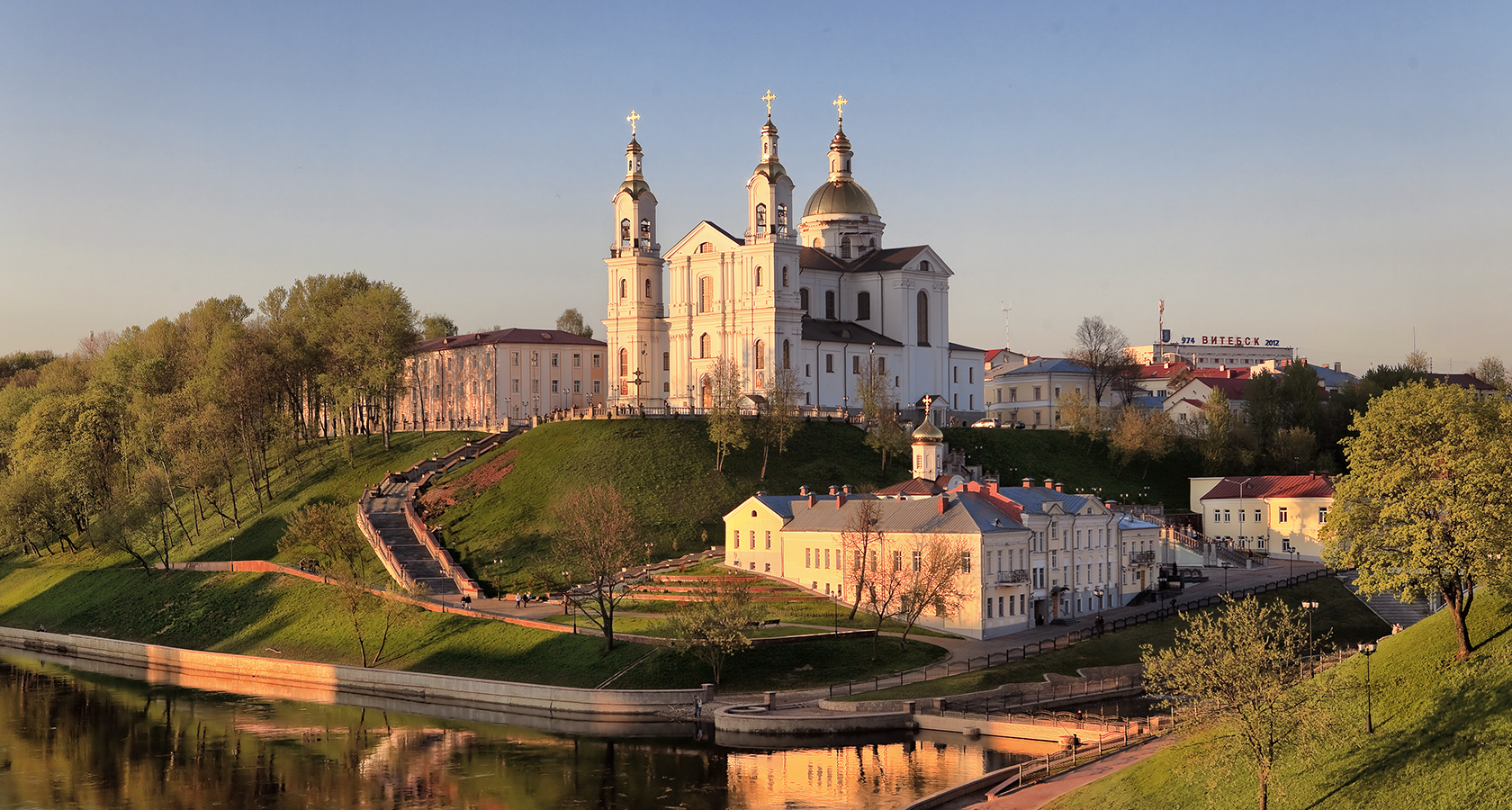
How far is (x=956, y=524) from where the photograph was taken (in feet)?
244

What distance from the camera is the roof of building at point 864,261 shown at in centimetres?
12262

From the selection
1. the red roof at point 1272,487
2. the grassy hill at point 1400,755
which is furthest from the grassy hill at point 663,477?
the grassy hill at point 1400,755

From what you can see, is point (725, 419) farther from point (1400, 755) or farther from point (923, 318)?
point (1400, 755)

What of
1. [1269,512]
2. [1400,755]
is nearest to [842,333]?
[1269,512]

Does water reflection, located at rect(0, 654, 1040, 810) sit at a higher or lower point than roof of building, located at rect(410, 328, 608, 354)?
lower

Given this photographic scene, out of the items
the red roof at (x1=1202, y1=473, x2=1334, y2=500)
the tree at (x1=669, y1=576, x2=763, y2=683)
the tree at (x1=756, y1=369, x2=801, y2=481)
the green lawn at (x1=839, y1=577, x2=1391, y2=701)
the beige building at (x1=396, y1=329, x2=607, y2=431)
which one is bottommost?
the green lawn at (x1=839, y1=577, x2=1391, y2=701)

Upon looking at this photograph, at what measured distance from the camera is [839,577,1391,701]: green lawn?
62.5 metres

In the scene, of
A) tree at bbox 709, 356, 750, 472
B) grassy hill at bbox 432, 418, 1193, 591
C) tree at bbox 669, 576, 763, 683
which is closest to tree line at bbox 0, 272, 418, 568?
grassy hill at bbox 432, 418, 1193, 591

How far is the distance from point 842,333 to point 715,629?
56610mm

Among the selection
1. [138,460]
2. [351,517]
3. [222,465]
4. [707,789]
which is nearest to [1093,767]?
[707,789]

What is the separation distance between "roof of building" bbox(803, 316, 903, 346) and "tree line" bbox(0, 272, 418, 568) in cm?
2933

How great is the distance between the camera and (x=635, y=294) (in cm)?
11750

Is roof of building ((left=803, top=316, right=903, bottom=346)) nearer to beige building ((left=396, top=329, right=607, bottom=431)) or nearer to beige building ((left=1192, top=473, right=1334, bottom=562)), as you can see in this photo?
beige building ((left=396, top=329, right=607, bottom=431))

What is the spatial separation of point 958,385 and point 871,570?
5327 centimetres
